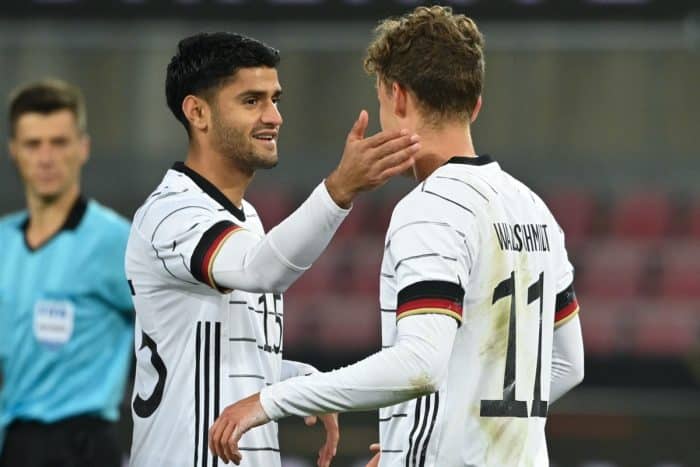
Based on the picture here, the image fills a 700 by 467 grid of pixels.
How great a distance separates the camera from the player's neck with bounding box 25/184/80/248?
5211 millimetres

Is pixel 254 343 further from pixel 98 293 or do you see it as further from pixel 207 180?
pixel 98 293

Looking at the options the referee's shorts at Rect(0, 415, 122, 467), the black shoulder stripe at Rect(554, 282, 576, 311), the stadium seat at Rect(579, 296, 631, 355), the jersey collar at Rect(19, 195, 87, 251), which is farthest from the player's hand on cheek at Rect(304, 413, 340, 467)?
the stadium seat at Rect(579, 296, 631, 355)

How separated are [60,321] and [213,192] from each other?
4.95ft

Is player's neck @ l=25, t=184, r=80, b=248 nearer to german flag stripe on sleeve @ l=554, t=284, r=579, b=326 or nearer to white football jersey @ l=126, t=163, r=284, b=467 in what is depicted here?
white football jersey @ l=126, t=163, r=284, b=467

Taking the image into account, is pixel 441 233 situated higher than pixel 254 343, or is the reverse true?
pixel 441 233

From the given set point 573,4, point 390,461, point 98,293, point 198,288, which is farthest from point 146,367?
point 573,4

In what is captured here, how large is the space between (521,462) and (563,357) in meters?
0.48

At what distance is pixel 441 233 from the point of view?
299 centimetres

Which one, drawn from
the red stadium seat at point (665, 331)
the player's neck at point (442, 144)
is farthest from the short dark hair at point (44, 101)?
the red stadium seat at point (665, 331)

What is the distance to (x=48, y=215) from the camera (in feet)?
17.2

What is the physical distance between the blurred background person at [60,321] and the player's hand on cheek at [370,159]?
6.52 feet

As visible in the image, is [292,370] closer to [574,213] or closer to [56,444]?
[56,444]

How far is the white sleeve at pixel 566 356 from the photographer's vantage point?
3.51 meters

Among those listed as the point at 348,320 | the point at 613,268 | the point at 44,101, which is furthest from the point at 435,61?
the point at 613,268
